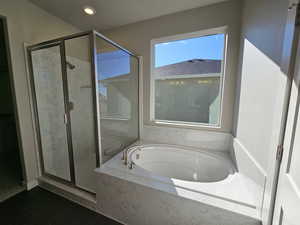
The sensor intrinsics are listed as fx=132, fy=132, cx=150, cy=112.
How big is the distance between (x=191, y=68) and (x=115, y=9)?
1.38 meters

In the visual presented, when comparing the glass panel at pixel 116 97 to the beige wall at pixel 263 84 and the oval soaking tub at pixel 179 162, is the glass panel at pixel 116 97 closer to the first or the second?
the oval soaking tub at pixel 179 162

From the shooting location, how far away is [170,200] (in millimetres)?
1128

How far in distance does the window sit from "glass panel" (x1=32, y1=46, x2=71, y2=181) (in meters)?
1.38

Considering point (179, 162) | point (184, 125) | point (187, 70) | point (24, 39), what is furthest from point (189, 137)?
point (24, 39)

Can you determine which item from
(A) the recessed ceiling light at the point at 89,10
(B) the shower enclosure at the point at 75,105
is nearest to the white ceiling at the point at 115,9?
(A) the recessed ceiling light at the point at 89,10

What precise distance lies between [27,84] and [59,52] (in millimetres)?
614

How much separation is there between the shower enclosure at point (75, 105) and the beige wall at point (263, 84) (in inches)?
59.5

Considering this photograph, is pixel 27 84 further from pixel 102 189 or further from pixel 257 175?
pixel 257 175

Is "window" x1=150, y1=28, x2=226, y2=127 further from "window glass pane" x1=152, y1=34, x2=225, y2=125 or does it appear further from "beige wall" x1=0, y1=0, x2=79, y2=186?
"beige wall" x1=0, y1=0, x2=79, y2=186

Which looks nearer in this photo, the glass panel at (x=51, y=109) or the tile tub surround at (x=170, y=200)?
the tile tub surround at (x=170, y=200)

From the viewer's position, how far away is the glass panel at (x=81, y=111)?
1.74 metres

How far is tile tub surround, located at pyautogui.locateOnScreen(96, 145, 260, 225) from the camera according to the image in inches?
39.4

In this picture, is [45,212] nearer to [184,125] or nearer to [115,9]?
[184,125]

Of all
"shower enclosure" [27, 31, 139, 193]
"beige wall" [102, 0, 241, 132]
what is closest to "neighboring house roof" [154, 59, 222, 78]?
"beige wall" [102, 0, 241, 132]
